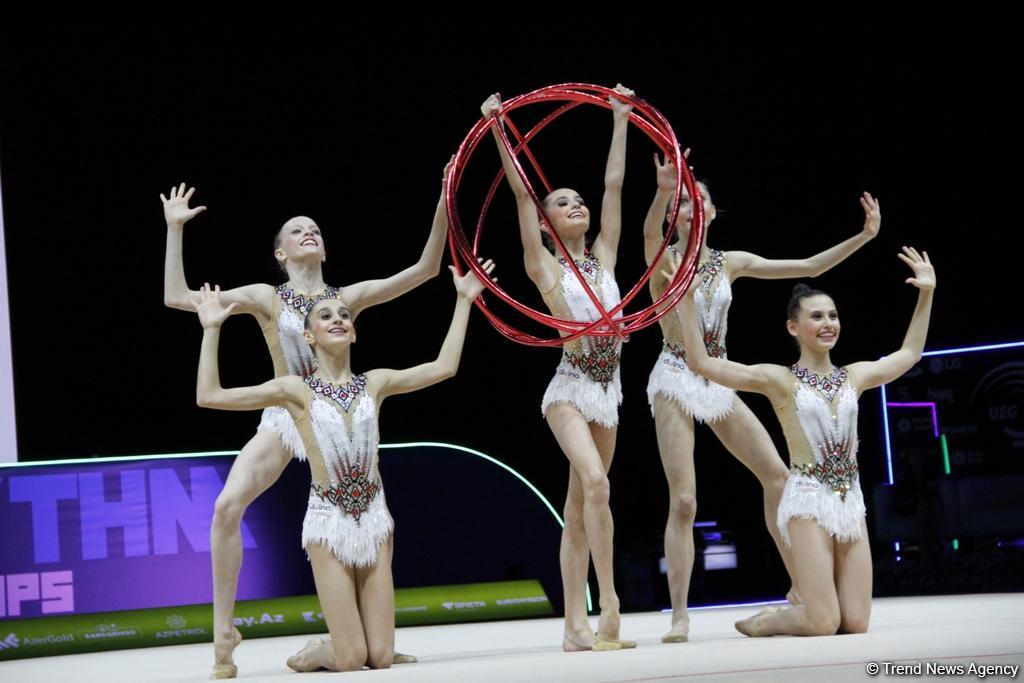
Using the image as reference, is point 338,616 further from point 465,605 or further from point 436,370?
point 465,605

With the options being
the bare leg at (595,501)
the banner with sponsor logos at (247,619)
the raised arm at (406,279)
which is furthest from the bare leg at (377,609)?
the banner with sponsor logos at (247,619)

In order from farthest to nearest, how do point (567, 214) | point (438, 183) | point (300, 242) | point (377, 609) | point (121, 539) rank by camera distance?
point (438, 183)
point (121, 539)
point (300, 242)
point (567, 214)
point (377, 609)

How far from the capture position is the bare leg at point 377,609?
13.3 feet

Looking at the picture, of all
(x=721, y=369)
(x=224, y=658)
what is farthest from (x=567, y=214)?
(x=224, y=658)

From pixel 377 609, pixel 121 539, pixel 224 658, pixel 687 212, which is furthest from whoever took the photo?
pixel 121 539

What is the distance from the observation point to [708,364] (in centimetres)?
430

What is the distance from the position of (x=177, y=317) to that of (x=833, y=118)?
3998 mm

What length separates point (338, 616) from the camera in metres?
3.99

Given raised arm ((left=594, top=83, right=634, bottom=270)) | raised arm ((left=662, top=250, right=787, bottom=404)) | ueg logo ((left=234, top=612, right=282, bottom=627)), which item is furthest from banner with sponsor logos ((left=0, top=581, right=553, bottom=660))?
raised arm ((left=662, top=250, right=787, bottom=404))

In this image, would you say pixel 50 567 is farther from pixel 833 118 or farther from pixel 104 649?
pixel 833 118

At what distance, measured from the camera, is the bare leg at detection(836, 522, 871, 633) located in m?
4.29

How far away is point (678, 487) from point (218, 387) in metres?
1.68

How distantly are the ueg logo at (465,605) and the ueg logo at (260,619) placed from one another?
0.84m

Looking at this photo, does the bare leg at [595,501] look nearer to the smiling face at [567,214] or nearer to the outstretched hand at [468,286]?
the outstretched hand at [468,286]
